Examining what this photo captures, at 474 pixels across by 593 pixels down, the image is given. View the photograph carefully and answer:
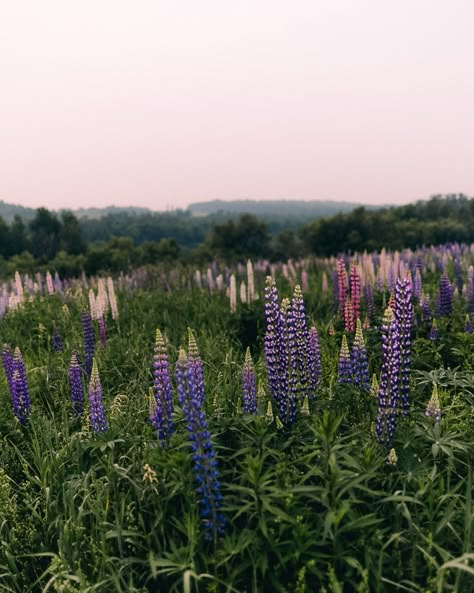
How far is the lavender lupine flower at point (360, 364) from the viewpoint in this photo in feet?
17.2

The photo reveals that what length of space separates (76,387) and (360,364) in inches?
137

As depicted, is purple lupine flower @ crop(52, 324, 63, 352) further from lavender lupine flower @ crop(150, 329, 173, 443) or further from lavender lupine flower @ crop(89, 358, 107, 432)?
lavender lupine flower @ crop(150, 329, 173, 443)

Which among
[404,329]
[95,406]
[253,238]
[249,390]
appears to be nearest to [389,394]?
[404,329]

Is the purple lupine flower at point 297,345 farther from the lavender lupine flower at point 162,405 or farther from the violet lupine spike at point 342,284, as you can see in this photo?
the violet lupine spike at point 342,284

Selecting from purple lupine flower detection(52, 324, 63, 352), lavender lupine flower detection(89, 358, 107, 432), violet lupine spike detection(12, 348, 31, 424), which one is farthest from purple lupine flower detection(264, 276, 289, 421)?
purple lupine flower detection(52, 324, 63, 352)

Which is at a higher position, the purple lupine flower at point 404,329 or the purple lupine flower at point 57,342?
the purple lupine flower at point 404,329

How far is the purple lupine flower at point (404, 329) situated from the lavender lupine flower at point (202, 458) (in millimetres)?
1837

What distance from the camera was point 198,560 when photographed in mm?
3715

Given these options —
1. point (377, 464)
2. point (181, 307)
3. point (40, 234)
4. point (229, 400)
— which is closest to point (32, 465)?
point (229, 400)

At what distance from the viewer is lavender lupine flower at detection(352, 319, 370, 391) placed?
525cm

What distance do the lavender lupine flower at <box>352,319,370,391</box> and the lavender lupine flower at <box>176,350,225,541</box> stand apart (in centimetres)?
207

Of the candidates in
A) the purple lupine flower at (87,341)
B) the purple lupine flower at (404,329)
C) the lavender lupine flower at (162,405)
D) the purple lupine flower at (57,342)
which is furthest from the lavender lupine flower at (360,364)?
the purple lupine flower at (57,342)

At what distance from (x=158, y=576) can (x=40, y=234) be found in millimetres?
93213

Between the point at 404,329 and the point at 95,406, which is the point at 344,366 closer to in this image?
the point at 404,329
